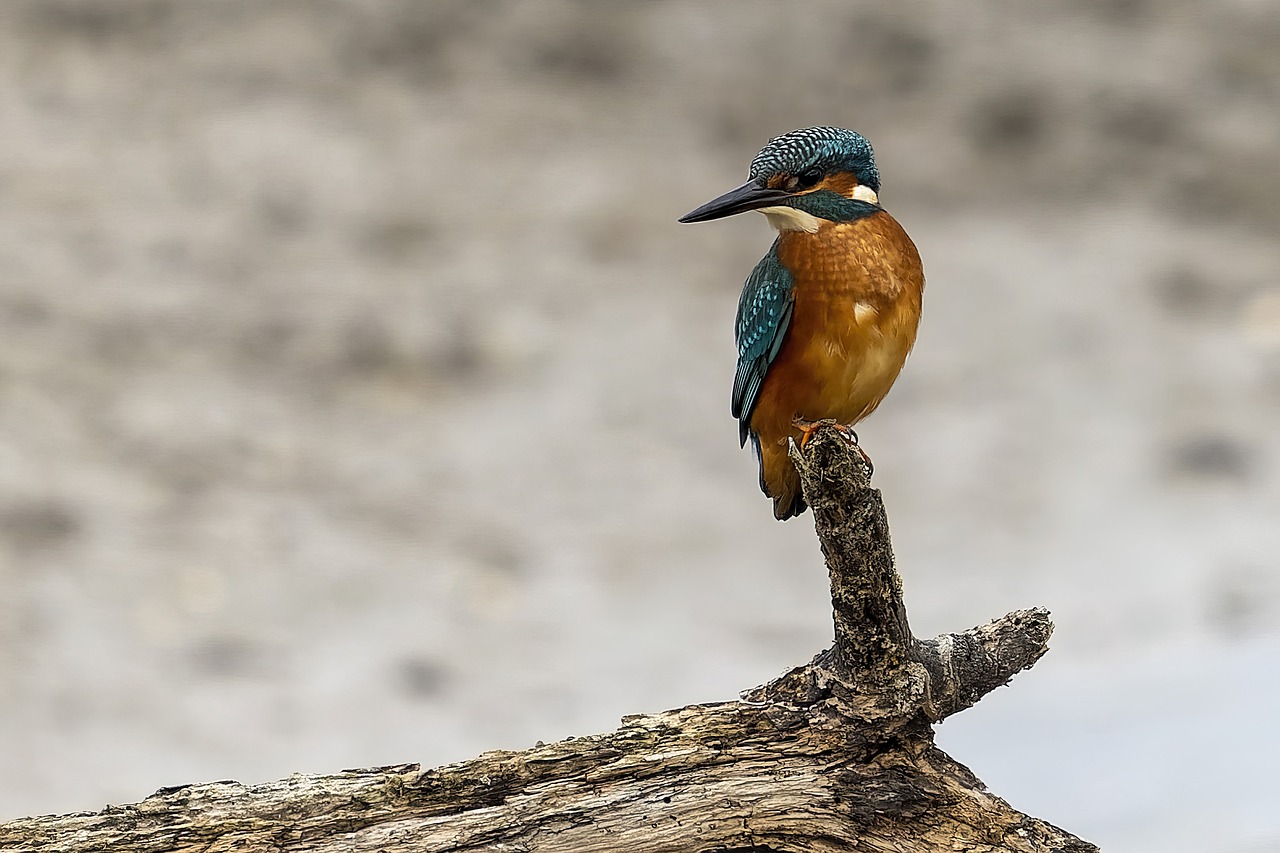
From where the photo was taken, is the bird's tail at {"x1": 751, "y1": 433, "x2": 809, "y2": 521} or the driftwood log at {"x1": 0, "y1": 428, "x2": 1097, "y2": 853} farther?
the bird's tail at {"x1": 751, "y1": 433, "x2": 809, "y2": 521}

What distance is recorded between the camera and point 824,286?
4.00 ft

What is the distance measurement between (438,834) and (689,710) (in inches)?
10.6

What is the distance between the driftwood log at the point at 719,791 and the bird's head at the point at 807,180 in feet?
0.78

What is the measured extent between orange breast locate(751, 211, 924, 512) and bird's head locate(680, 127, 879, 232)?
0.05 feet

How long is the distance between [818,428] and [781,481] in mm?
180

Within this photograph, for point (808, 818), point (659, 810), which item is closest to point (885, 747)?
point (808, 818)

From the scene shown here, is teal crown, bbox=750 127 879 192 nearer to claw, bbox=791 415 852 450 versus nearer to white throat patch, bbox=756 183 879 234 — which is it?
white throat patch, bbox=756 183 879 234

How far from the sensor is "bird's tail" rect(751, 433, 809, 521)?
4.33ft

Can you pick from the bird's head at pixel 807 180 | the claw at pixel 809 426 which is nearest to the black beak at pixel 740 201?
the bird's head at pixel 807 180

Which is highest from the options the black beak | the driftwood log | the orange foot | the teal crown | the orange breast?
the teal crown

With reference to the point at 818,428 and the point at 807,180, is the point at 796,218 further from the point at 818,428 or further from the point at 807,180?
the point at 818,428

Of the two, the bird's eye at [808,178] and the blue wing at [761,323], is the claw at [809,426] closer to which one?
the blue wing at [761,323]

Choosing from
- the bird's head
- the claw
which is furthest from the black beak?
the claw

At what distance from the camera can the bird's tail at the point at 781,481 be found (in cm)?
132
